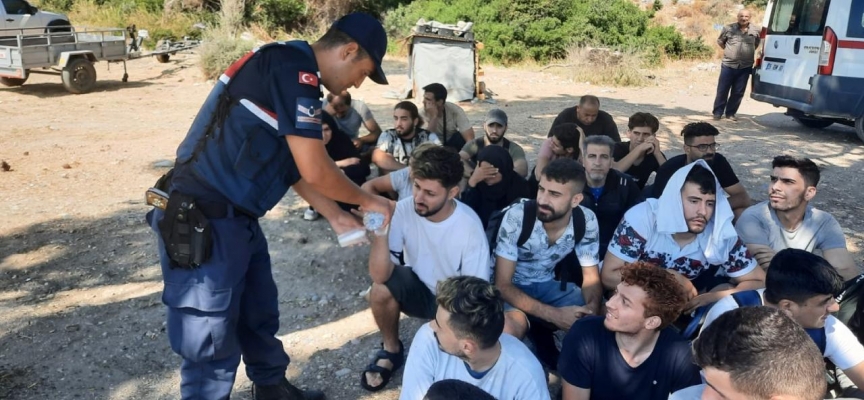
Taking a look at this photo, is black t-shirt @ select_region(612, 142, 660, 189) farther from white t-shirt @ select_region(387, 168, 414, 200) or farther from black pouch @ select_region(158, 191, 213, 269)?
black pouch @ select_region(158, 191, 213, 269)

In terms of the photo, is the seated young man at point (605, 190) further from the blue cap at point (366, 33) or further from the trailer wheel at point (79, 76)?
the trailer wheel at point (79, 76)

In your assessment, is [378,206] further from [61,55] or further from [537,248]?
[61,55]

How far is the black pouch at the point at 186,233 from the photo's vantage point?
8.67ft

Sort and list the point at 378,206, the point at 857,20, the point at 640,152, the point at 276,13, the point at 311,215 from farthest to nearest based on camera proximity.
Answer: the point at 276,13 → the point at 857,20 → the point at 311,215 → the point at 640,152 → the point at 378,206

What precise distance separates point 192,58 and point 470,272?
15.2 m

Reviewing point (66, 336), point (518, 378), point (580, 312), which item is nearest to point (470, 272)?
point (580, 312)

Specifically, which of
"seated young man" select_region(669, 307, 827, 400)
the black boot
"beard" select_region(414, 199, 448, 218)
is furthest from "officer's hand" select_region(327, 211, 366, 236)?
"seated young man" select_region(669, 307, 827, 400)

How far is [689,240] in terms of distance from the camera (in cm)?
372

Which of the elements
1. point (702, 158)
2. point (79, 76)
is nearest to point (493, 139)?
point (702, 158)

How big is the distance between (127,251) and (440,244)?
2693 mm

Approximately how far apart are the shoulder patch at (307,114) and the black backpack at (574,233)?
1.48 metres

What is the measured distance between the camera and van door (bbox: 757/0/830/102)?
942 cm

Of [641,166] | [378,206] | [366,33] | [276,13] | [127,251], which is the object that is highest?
[366,33]

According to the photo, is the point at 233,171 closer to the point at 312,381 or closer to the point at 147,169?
the point at 312,381
